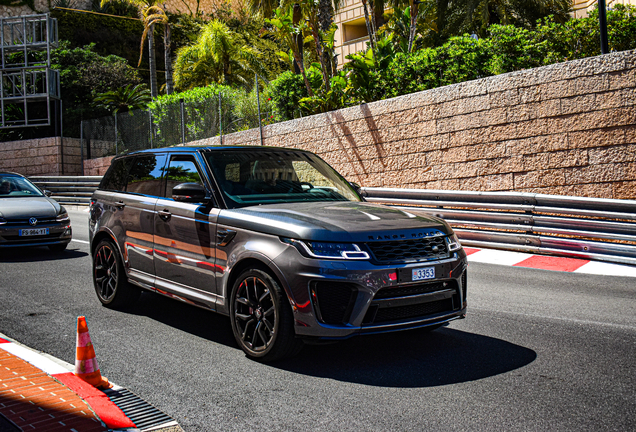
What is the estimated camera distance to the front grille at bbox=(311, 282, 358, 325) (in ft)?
14.3

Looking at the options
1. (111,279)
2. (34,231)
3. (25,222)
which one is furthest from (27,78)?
(111,279)

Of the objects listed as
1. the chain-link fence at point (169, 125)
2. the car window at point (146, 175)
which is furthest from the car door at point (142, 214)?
the chain-link fence at point (169, 125)

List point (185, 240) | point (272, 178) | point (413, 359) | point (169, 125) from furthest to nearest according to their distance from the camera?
point (169, 125)
point (272, 178)
point (185, 240)
point (413, 359)

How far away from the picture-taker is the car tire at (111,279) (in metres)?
6.61

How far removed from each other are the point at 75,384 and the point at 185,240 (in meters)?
1.78

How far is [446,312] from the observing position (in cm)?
479

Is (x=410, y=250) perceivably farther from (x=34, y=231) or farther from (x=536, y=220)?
(x=34, y=231)

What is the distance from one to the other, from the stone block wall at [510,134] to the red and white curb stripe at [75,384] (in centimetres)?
986

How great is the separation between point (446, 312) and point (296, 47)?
15368 mm

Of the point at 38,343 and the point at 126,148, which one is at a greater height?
the point at 126,148

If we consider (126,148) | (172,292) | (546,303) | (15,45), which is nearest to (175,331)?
(172,292)

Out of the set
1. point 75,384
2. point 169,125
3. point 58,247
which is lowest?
point 75,384

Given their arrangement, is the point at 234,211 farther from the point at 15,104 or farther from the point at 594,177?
the point at 15,104

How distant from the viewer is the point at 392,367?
4.67m
